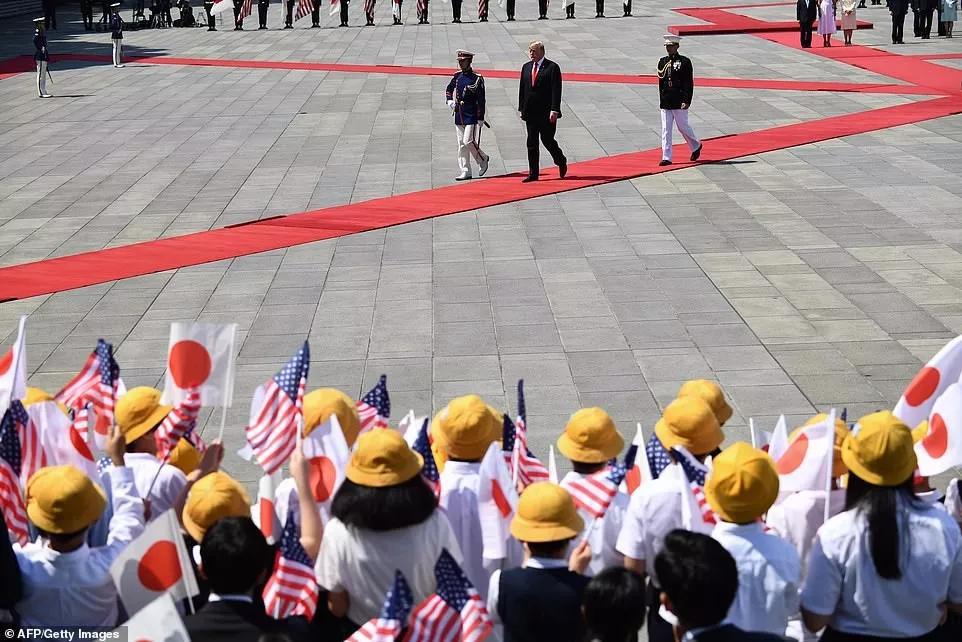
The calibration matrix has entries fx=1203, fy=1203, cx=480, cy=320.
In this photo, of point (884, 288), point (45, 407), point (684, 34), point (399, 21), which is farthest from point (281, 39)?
point (45, 407)

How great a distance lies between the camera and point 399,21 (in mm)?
44969

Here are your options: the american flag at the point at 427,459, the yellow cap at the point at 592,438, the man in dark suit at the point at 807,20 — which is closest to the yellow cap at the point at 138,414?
the american flag at the point at 427,459

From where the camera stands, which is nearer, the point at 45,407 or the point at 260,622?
the point at 260,622

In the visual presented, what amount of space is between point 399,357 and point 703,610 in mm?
6483

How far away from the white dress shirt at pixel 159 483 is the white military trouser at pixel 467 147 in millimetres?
11816

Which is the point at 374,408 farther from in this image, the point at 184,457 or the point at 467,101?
the point at 467,101

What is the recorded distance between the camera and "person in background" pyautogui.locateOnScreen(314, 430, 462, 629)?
4711 mm

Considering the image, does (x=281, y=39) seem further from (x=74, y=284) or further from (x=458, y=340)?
(x=458, y=340)

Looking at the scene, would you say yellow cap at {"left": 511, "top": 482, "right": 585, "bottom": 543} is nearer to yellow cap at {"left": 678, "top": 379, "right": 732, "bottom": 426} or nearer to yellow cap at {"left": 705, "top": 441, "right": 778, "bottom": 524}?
yellow cap at {"left": 705, "top": 441, "right": 778, "bottom": 524}

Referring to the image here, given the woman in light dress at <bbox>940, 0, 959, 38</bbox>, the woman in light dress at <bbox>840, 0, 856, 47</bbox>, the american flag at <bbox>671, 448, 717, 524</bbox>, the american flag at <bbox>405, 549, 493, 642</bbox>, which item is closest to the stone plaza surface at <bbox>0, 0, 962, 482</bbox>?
the american flag at <bbox>671, 448, 717, 524</bbox>

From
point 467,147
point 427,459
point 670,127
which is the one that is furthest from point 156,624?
point 670,127

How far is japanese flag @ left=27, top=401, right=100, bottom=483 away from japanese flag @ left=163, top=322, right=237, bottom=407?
Result: 51 cm

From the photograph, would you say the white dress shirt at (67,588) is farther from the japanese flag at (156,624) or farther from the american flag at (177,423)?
the japanese flag at (156,624)

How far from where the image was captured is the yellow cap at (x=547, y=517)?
15.0 ft
